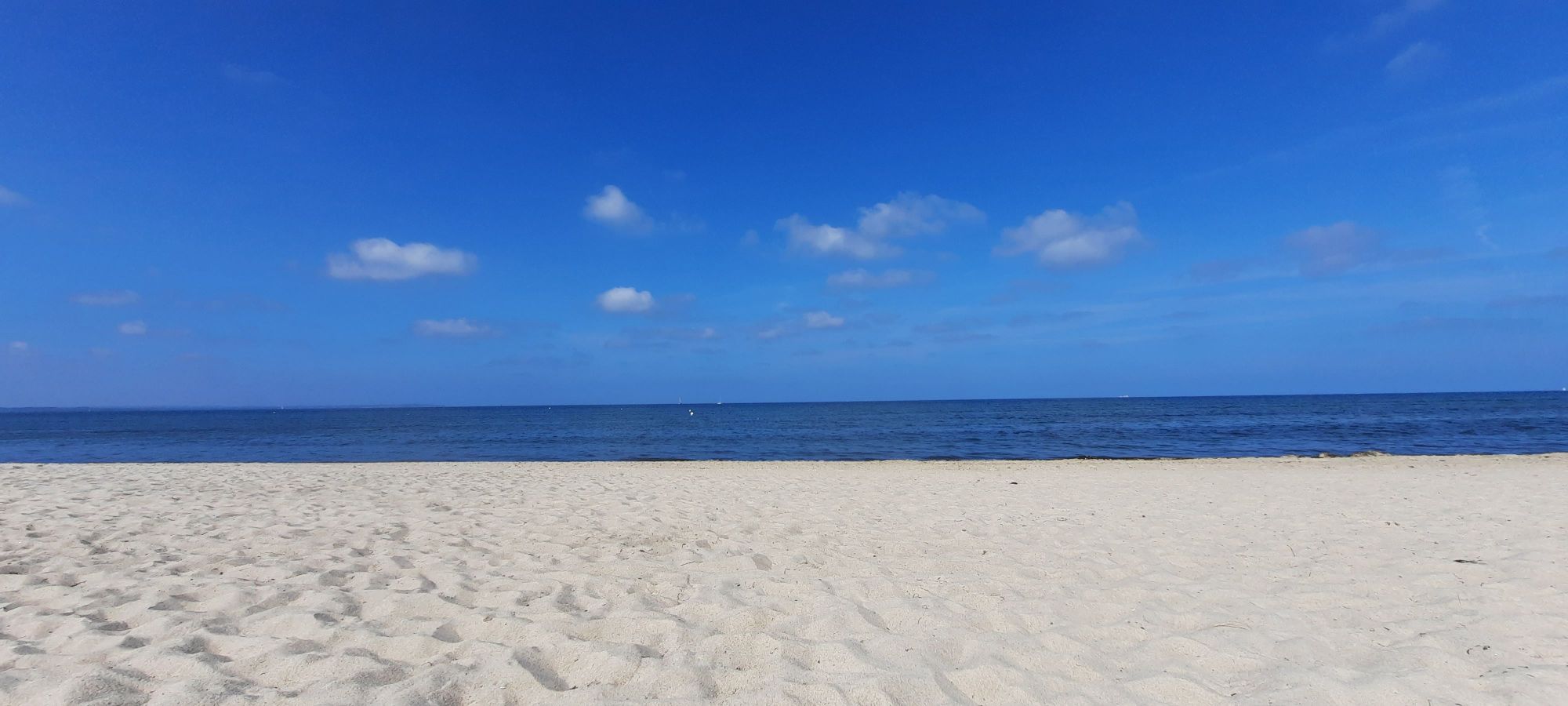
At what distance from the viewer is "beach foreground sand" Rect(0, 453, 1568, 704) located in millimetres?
3057

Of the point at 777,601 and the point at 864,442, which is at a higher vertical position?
the point at 777,601

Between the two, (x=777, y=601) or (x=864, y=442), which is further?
(x=864, y=442)

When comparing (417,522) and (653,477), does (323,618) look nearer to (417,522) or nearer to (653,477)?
(417,522)

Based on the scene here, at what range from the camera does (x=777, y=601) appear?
14.1 ft

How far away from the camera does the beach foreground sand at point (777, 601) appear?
3.06 m

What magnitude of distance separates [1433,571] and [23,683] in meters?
8.27

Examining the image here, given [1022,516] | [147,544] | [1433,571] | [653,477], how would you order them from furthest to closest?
[653,477]
[1022,516]
[147,544]
[1433,571]

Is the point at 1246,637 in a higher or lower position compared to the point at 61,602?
lower

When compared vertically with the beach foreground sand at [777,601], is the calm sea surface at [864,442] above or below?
below

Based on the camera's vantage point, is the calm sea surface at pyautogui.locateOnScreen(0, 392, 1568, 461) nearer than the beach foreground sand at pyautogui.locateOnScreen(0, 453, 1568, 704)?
No

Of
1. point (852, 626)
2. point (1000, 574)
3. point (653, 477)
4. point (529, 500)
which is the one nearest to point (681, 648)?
point (852, 626)

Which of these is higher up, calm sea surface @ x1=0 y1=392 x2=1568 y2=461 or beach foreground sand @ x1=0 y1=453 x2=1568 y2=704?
beach foreground sand @ x1=0 y1=453 x2=1568 y2=704

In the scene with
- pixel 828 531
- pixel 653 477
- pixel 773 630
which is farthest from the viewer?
pixel 653 477

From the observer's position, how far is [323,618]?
3760 mm
